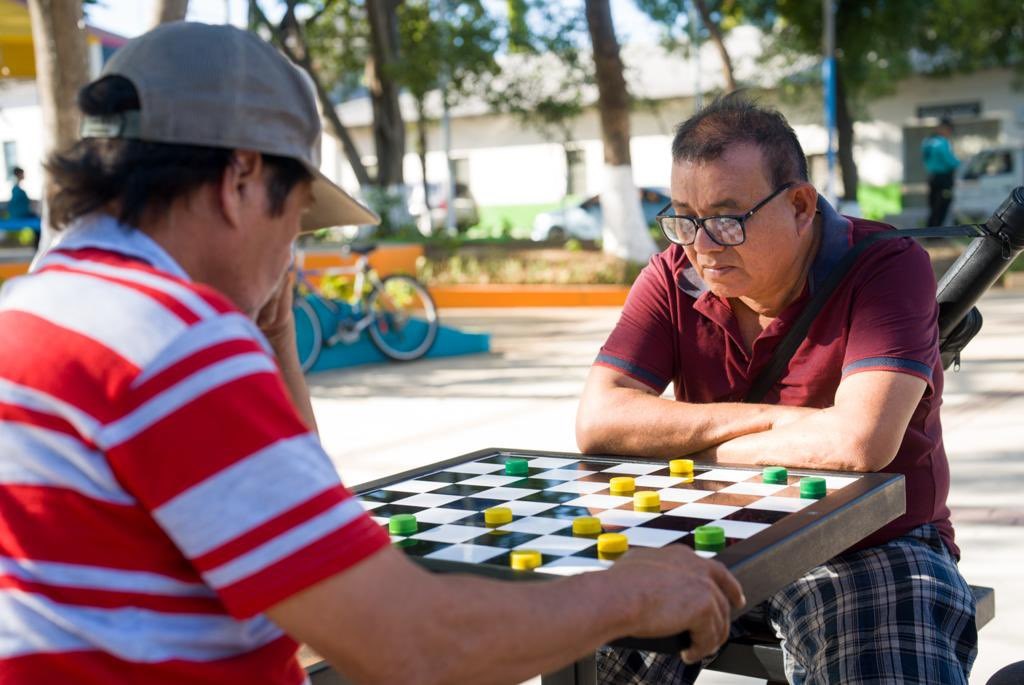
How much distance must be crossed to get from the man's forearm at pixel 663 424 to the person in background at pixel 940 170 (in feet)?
63.7

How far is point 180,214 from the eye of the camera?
1580 mm

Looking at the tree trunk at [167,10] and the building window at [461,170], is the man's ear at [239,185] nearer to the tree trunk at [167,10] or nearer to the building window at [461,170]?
the tree trunk at [167,10]

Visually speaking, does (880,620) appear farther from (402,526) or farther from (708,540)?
(402,526)

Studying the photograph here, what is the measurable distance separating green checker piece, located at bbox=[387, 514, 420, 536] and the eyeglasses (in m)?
1.11

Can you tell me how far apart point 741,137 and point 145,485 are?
195 cm

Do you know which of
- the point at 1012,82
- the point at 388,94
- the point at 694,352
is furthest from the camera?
the point at 1012,82

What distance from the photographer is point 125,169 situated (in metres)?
1.57

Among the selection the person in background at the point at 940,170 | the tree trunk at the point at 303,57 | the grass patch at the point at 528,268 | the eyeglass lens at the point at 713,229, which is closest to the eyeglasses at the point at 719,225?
the eyeglass lens at the point at 713,229

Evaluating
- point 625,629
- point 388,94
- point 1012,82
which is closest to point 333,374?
point 625,629

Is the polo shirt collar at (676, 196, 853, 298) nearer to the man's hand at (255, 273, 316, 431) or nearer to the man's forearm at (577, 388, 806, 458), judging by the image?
the man's forearm at (577, 388, 806, 458)

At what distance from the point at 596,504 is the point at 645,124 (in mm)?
39018

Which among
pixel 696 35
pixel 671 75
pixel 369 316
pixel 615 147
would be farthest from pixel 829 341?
pixel 671 75

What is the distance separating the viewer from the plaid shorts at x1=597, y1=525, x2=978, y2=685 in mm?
2467

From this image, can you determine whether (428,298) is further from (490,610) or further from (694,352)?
(490,610)
